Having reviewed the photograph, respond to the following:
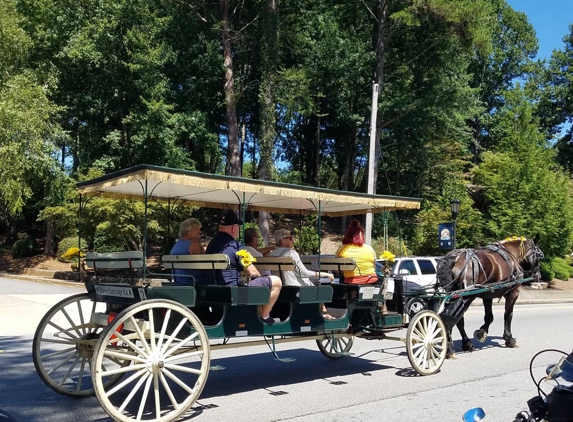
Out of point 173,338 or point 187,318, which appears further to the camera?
point 187,318

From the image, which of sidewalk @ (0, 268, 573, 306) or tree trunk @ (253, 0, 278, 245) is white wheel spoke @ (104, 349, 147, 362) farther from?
tree trunk @ (253, 0, 278, 245)

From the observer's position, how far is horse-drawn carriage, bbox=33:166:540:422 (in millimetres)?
5719

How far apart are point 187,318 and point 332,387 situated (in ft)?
8.42

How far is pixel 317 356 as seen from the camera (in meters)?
9.84

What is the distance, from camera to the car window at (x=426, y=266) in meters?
18.0

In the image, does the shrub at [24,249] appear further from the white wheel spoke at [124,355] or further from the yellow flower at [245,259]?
the white wheel spoke at [124,355]

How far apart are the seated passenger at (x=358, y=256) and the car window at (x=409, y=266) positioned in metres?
9.45

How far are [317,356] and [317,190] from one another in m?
3.49

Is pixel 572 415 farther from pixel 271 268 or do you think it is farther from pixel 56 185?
pixel 56 185

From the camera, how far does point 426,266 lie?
59.4 ft

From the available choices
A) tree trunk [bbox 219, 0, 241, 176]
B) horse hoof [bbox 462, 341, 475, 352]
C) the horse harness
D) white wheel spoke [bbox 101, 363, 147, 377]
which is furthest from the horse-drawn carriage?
tree trunk [bbox 219, 0, 241, 176]

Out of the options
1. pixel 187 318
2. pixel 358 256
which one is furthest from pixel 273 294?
pixel 358 256

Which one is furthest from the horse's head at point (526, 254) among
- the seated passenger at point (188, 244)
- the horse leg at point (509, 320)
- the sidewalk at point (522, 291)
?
the sidewalk at point (522, 291)

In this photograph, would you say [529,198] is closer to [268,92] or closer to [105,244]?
[268,92]
